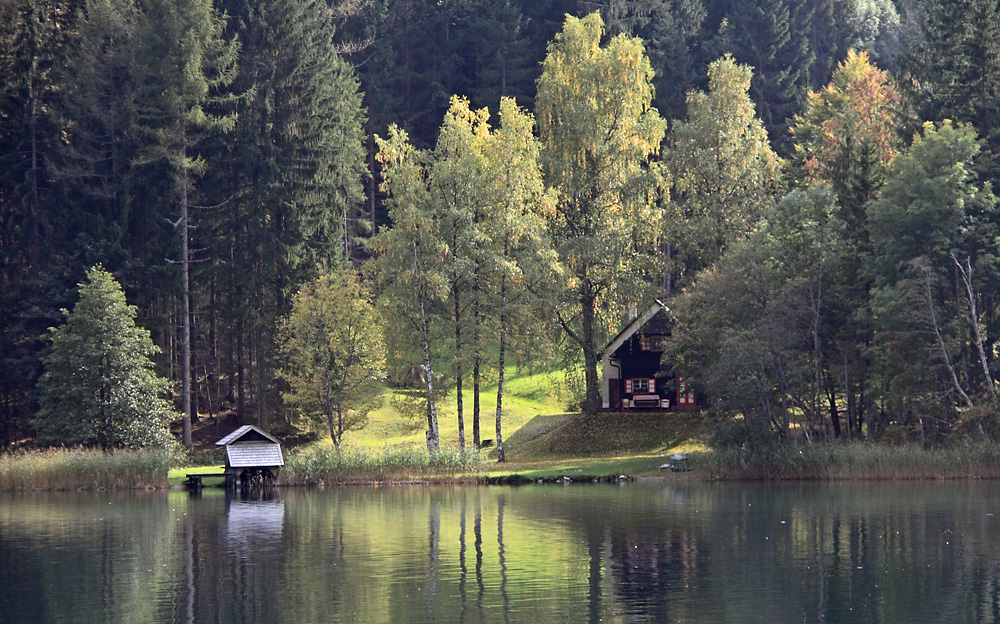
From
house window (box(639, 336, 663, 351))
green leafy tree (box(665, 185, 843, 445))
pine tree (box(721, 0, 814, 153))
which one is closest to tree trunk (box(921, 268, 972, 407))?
green leafy tree (box(665, 185, 843, 445))

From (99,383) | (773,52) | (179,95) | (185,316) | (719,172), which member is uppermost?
(773,52)

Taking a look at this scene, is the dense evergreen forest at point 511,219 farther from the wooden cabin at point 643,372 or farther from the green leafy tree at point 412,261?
the wooden cabin at point 643,372

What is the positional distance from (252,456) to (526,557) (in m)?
25.7

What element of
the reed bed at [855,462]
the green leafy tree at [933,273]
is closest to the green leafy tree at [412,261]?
the reed bed at [855,462]

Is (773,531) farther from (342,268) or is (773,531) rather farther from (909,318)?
(342,268)

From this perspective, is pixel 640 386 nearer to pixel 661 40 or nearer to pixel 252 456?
pixel 252 456

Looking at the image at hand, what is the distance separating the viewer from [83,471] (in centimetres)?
5197

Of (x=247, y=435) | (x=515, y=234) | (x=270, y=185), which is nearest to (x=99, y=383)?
(x=247, y=435)

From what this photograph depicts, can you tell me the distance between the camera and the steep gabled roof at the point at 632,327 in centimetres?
6515

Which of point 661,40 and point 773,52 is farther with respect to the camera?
point 773,52

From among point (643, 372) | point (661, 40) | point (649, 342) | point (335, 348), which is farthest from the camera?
point (661, 40)

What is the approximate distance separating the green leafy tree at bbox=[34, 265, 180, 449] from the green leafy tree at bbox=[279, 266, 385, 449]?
7.67 meters

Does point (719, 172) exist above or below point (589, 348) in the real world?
above

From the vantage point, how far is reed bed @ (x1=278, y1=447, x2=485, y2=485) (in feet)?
174
